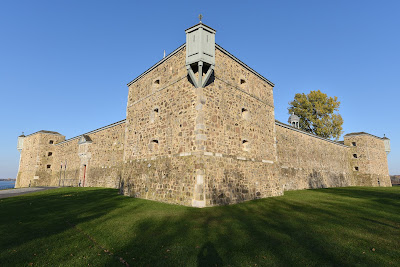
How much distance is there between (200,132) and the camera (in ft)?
32.8

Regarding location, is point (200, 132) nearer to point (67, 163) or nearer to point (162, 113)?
point (162, 113)

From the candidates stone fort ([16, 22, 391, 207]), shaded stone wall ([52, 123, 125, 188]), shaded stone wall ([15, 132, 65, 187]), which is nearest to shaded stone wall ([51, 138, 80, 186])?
shaded stone wall ([52, 123, 125, 188])

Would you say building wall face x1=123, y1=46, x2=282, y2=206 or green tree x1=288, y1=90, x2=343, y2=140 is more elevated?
green tree x1=288, y1=90, x2=343, y2=140

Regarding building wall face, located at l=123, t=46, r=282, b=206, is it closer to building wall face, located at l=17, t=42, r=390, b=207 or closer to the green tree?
building wall face, located at l=17, t=42, r=390, b=207

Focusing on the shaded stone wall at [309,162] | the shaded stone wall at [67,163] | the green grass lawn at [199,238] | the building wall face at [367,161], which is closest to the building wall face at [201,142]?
the shaded stone wall at [309,162]

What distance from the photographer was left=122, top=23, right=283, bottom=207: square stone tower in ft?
33.0

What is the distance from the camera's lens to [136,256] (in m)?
4.34

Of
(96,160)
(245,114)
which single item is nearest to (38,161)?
(96,160)

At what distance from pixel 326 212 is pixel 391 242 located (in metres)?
3.47

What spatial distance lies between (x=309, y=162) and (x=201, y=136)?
18109mm

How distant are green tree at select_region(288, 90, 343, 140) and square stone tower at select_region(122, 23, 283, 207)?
19.6 metres

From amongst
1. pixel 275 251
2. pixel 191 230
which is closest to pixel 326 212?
pixel 275 251

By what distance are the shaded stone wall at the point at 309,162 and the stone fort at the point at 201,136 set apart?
185 millimetres

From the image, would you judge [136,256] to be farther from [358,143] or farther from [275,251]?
[358,143]
